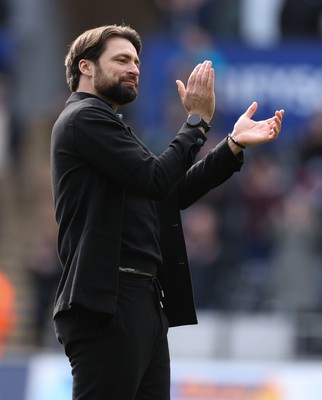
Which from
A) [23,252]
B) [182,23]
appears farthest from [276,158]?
[23,252]

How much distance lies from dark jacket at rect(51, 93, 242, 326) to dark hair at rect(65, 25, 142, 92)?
5.4 inches

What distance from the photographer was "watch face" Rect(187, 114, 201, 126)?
4.87 meters

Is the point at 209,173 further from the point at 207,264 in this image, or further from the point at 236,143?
the point at 207,264

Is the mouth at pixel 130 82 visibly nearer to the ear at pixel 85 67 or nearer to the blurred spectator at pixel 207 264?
the ear at pixel 85 67

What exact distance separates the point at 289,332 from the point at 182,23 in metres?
4.30

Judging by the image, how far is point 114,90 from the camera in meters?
4.93

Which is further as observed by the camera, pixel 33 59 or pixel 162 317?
pixel 33 59

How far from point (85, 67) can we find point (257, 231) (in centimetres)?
686

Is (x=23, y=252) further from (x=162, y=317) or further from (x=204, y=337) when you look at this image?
(x=162, y=317)

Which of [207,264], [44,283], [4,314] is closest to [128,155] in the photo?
[4,314]

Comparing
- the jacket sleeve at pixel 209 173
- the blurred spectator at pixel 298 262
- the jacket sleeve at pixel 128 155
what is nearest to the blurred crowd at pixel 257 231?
the blurred spectator at pixel 298 262

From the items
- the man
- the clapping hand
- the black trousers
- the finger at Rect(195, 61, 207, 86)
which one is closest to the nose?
the man

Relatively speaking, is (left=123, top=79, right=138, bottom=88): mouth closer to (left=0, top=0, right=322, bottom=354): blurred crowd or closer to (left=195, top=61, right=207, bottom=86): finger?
(left=195, top=61, right=207, bottom=86): finger

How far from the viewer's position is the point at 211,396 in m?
9.55
